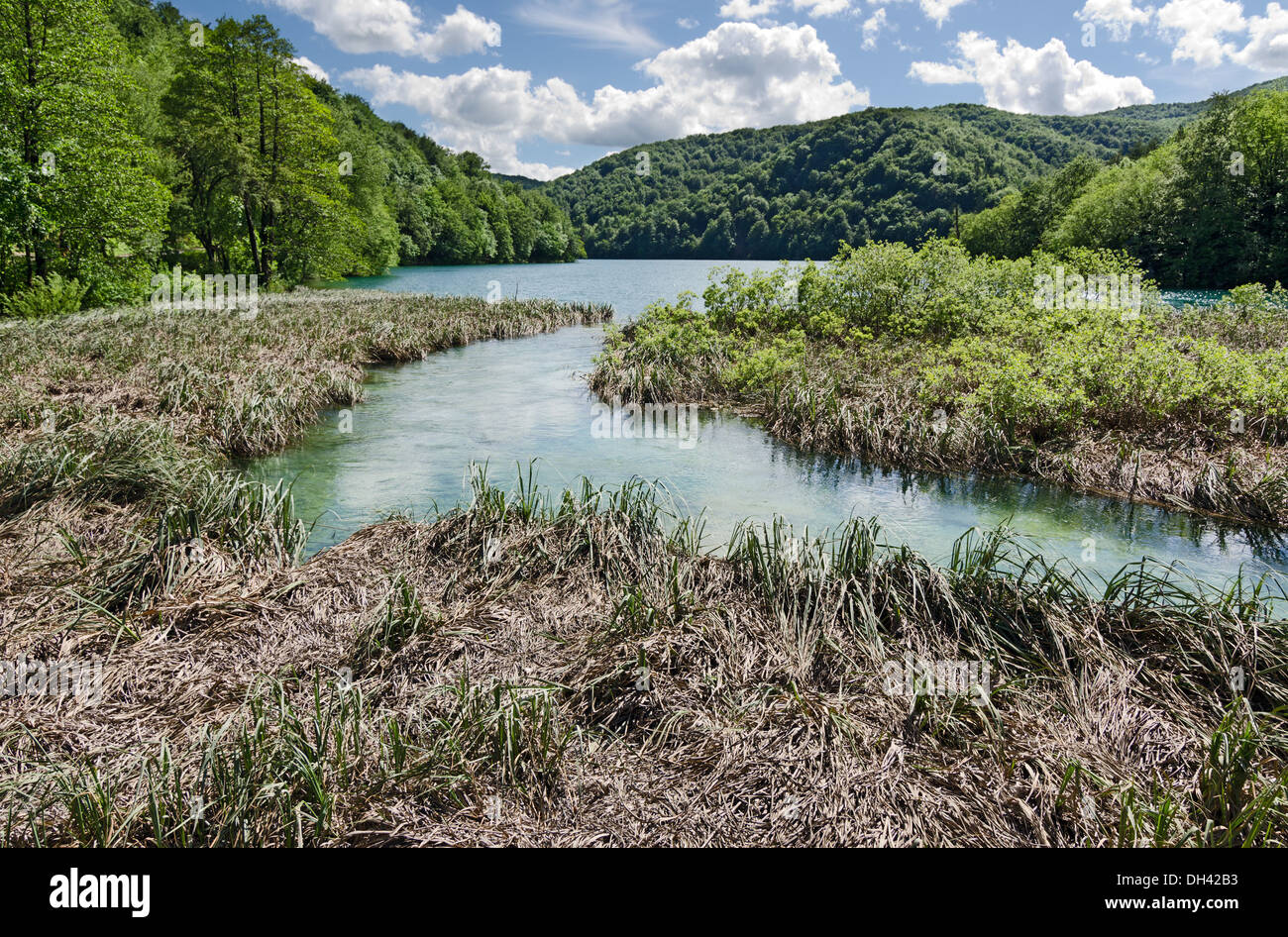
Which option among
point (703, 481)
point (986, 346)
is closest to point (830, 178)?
point (986, 346)

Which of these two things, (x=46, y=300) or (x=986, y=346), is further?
(x=46, y=300)

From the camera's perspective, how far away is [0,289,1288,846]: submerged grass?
3342 mm

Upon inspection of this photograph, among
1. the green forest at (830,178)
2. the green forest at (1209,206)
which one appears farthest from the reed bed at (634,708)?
the green forest at (830,178)

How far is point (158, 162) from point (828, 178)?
4357 inches

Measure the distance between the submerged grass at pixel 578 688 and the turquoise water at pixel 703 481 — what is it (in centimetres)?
126

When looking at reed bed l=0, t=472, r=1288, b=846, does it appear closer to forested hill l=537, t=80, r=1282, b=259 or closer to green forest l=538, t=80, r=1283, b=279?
green forest l=538, t=80, r=1283, b=279

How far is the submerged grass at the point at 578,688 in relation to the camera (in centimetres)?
334

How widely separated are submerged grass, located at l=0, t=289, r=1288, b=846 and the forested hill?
307 ft

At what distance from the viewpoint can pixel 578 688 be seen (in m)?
4.42

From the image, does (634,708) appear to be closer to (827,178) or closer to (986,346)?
(986,346)

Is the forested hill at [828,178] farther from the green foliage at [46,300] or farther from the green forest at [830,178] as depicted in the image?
the green foliage at [46,300]

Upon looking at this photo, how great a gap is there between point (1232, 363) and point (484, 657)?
11979mm

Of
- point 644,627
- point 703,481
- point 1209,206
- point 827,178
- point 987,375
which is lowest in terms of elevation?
point 644,627
